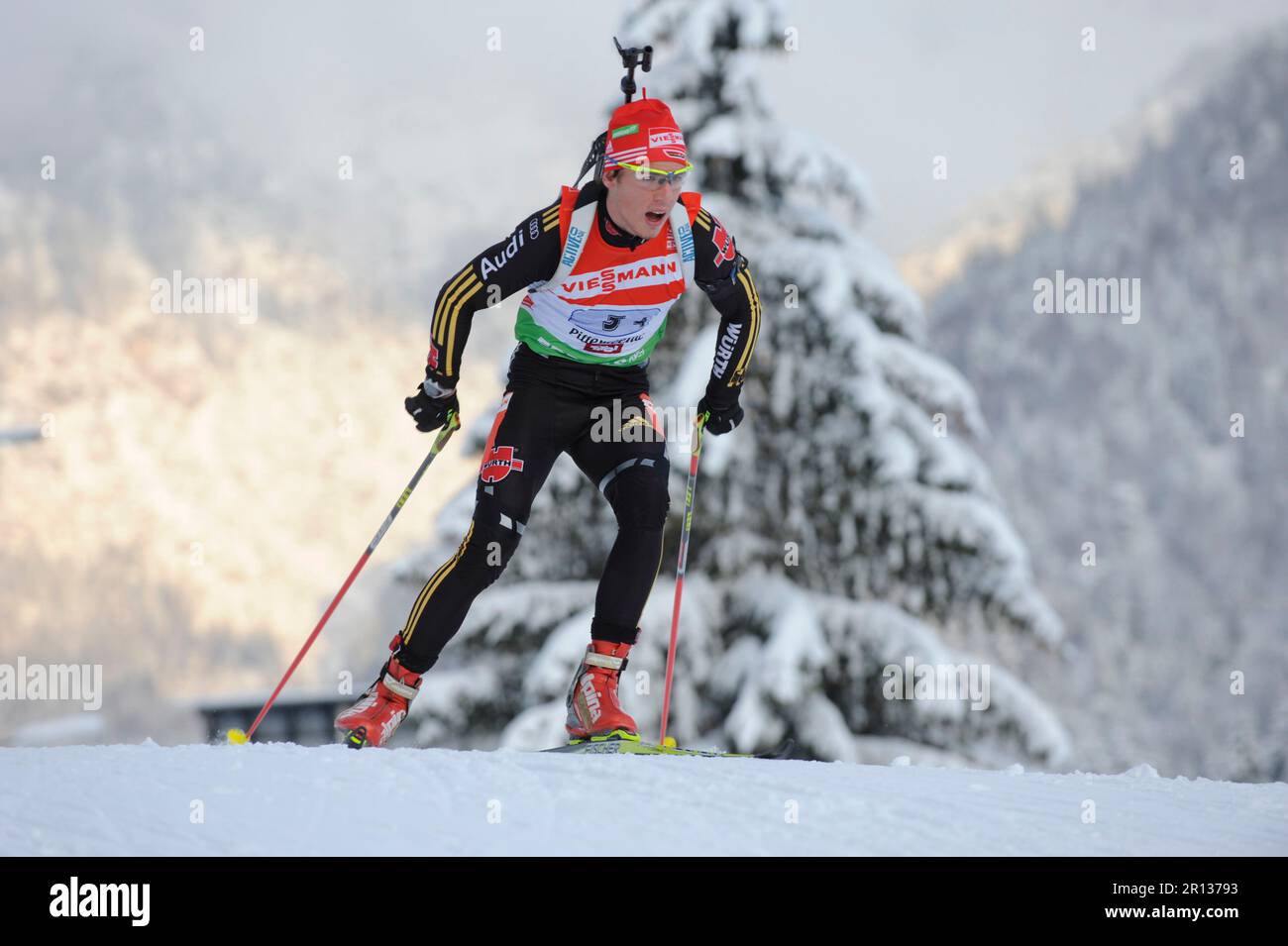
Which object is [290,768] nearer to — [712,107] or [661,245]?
[661,245]

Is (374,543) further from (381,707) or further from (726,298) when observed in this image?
(726,298)

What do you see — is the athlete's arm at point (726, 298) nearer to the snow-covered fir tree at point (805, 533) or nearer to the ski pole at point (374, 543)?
the ski pole at point (374, 543)

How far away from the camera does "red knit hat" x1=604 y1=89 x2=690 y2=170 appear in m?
4.45

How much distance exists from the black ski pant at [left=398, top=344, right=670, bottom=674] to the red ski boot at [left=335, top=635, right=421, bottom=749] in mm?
60

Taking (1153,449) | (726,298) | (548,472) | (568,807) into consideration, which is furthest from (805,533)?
(1153,449)

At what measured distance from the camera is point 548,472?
186 inches

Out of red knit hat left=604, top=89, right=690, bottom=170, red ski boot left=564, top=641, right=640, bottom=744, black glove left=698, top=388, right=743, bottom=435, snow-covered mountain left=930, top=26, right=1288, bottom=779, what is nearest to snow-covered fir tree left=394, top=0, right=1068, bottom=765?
black glove left=698, top=388, right=743, bottom=435

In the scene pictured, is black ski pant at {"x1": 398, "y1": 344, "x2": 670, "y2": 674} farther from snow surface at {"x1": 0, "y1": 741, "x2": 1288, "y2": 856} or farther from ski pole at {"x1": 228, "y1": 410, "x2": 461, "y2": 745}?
snow surface at {"x1": 0, "y1": 741, "x2": 1288, "y2": 856}

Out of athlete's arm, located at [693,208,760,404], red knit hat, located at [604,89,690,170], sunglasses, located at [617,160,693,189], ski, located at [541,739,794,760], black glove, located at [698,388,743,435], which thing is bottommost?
ski, located at [541,739,794,760]

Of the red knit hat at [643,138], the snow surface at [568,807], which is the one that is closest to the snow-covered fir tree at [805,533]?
the red knit hat at [643,138]

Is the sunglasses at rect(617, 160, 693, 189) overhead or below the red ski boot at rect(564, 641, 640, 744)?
overhead

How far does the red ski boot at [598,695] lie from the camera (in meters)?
4.81

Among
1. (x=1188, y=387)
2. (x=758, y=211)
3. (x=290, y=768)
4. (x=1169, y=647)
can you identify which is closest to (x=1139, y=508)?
(x=1188, y=387)
